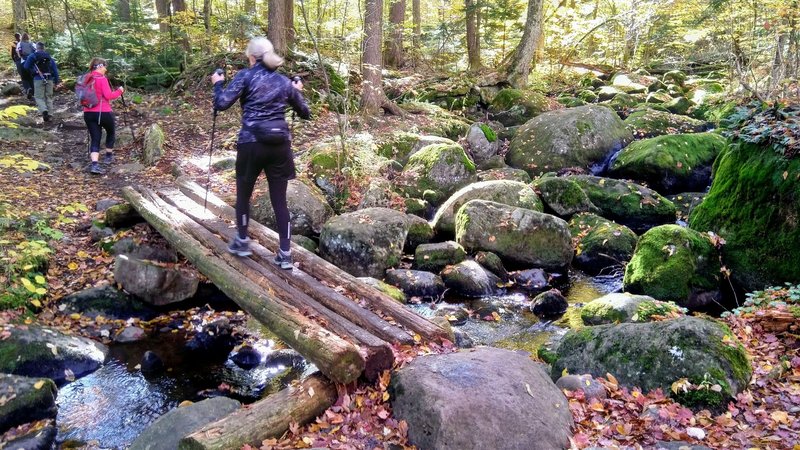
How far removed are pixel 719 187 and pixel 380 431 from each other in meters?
7.02

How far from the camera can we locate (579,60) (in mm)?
28359

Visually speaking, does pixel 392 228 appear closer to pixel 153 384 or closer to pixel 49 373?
pixel 153 384

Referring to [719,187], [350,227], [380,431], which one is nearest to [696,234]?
[719,187]

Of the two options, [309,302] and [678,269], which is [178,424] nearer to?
[309,302]

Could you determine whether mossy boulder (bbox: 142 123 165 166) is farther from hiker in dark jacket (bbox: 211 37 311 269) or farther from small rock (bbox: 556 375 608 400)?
small rock (bbox: 556 375 608 400)

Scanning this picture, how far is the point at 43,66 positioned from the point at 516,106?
13.2m

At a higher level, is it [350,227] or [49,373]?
Answer: [350,227]

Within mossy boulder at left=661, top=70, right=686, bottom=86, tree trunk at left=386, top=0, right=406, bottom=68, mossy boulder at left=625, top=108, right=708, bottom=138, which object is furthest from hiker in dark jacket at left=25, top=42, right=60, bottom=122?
mossy boulder at left=661, top=70, right=686, bottom=86

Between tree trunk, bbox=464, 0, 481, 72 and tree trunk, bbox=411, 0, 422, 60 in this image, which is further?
tree trunk, bbox=411, 0, 422, 60

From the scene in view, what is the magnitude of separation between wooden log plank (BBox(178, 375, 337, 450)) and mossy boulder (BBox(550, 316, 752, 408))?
7.89ft

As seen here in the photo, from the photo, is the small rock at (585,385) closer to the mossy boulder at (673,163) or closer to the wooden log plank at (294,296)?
the wooden log plank at (294,296)

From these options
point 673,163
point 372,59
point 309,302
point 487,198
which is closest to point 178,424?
point 309,302

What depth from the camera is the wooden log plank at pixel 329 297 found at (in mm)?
4949

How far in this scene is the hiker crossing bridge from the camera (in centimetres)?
444
